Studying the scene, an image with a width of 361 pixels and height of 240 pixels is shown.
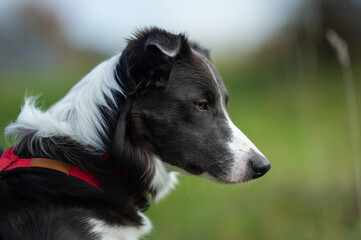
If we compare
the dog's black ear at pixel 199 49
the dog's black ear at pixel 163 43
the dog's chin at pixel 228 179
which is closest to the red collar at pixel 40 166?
the dog's chin at pixel 228 179

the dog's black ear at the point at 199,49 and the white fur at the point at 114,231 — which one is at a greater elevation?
the dog's black ear at the point at 199,49

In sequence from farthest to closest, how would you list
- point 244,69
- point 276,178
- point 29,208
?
point 244,69 < point 276,178 < point 29,208

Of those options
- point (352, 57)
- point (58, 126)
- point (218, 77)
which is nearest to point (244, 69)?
point (352, 57)

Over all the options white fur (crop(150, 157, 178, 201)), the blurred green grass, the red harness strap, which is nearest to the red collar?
the red harness strap

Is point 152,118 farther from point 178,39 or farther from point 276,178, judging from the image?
point 276,178

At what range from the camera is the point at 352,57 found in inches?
474

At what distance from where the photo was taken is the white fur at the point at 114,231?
237 centimetres

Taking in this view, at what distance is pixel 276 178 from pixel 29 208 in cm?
447

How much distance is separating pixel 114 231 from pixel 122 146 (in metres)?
0.55

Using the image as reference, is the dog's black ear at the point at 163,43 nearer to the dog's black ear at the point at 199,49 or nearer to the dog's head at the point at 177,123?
the dog's head at the point at 177,123

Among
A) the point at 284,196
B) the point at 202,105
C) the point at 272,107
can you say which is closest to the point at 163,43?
the point at 202,105

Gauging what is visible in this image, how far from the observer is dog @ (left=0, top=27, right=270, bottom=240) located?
7.72ft

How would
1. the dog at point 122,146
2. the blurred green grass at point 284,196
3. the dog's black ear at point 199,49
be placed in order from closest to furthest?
the dog at point 122,146 < the dog's black ear at point 199,49 < the blurred green grass at point 284,196

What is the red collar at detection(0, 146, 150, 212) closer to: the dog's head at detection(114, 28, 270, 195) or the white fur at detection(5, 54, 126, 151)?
the white fur at detection(5, 54, 126, 151)
